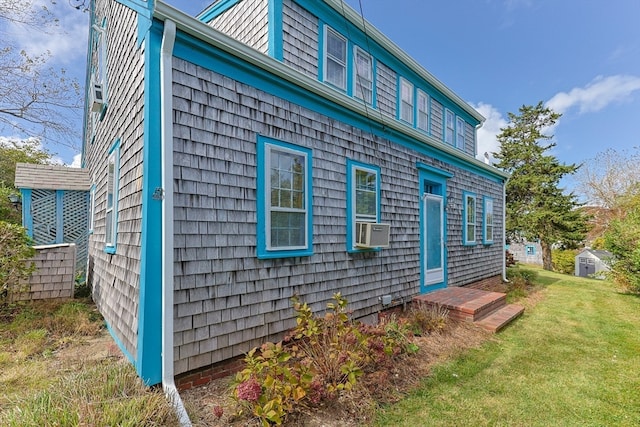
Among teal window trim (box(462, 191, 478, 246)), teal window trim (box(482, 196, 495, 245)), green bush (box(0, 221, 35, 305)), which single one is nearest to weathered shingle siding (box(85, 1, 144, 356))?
green bush (box(0, 221, 35, 305))

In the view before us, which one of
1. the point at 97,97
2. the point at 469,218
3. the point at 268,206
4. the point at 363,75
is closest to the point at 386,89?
the point at 363,75

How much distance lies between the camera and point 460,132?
10945mm

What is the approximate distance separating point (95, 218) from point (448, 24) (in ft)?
34.1

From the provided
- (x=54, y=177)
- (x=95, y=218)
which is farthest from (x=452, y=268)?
(x=54, y=177)

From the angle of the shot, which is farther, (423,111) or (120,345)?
(423,111)

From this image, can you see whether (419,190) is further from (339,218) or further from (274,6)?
(274,6)

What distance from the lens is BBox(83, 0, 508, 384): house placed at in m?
3.02

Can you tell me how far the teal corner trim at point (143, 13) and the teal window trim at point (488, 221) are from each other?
9375 millimetres

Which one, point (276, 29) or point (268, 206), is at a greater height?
point (276, 29)

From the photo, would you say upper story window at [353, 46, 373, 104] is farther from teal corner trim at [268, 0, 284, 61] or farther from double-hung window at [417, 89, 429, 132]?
double-hung window at [417, 89, 429, 132]

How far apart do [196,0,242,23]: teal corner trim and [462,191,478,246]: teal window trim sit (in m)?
7.19

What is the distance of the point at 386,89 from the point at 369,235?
4473mm

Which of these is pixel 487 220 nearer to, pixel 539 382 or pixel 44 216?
pixel 539 382

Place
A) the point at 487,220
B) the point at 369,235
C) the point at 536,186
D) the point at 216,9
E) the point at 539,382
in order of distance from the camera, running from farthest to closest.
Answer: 1. the point at 536,186
2. the point at 487,220
3. the point at 216,9
4. the point at 369,235
5. the point at 539,382
